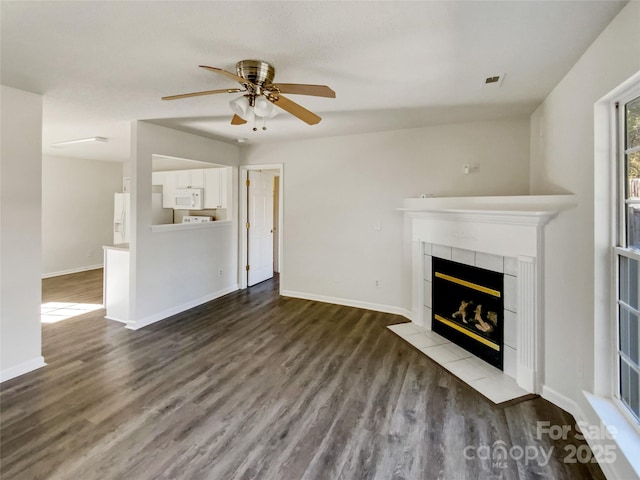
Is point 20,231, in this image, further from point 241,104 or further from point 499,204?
point 499,204

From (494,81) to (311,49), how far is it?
1.58 meters

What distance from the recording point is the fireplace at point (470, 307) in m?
2.85

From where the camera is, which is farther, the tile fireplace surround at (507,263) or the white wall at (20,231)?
the white wall at (20,231)

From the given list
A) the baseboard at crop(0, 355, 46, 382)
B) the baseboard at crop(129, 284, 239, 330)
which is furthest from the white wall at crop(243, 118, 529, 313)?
the baseboard at crop(0, 355, 46, 382)

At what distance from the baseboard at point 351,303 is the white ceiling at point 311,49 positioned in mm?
2570

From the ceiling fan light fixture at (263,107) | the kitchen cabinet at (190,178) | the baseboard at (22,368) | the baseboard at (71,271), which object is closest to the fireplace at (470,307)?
the ceiling fan light fixture at (263,107)

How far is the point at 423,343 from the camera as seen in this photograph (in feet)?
10.9

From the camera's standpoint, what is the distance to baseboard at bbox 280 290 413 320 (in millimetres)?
4246

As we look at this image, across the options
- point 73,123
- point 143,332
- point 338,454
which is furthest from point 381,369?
point 73,123

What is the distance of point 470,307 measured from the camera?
322cm

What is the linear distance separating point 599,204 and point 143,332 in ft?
14.4

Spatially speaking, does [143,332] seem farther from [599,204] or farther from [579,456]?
[599,204]

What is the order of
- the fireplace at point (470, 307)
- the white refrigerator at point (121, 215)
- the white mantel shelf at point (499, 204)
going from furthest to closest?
the white refrigerator at point (121, 215) < the fireplace at point (470, 307) < the white mantel shelf at point (499, 204)

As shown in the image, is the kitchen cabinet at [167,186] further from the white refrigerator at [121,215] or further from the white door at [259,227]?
the white door at [259,227]
